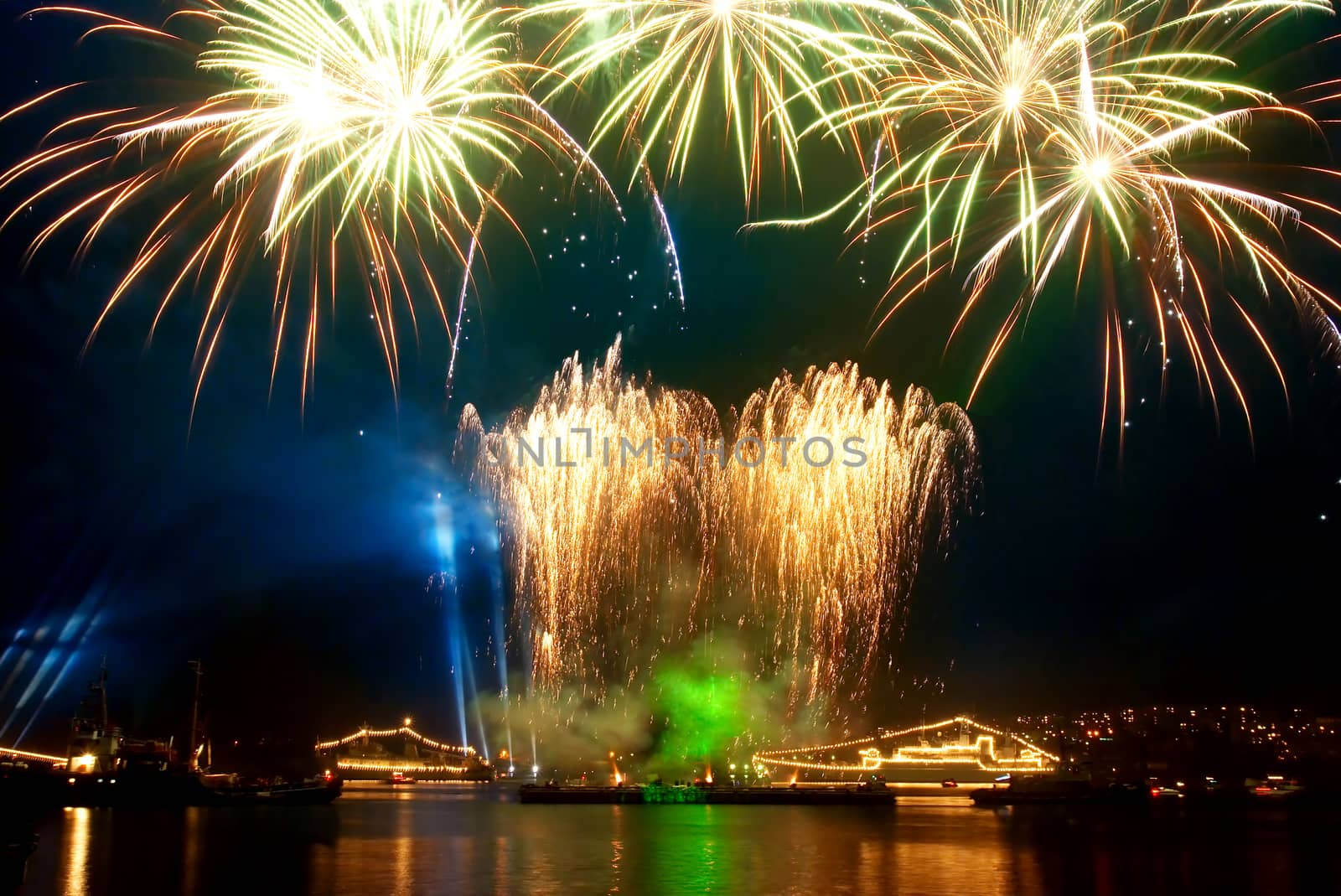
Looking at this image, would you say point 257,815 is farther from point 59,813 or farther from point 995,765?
point 995,765

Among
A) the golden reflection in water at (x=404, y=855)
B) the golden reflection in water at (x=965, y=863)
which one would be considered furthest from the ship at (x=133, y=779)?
the golden reflection in water at (x=965, y=863)

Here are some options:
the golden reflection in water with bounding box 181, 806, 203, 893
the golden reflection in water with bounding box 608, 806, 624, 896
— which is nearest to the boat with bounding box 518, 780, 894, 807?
the golden reflection in water with bounding box 608, 806, 624, 896

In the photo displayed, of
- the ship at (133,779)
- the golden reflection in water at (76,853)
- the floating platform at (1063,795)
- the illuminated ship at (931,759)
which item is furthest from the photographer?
the illuminated ship at (931,759)

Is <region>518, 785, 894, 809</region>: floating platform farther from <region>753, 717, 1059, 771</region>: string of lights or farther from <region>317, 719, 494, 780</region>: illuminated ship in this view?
<region>317, 719, 494, 780</region>: illuminated ship

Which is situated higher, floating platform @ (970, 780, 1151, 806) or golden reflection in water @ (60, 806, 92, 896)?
golden reflection in water @ (60, 806, 92, 896)

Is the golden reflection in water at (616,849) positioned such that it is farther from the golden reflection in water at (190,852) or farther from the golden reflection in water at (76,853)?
the golden reflection in water at (76,853)

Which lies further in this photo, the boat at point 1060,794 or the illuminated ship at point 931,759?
the illuminated ship at point 931,759

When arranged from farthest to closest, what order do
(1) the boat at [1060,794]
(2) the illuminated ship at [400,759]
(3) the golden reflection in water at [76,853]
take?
(2) the illuminated ship at [400,759] < (1) the boat at [1060,794] < (3) the golden reflection in water at [76,853]
